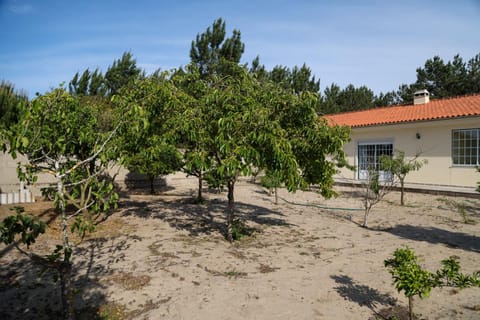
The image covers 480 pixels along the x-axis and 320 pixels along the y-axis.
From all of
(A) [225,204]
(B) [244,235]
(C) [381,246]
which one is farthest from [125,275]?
(A) [225,204]

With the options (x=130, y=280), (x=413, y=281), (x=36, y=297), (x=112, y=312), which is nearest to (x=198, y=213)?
(x=130, y=280)

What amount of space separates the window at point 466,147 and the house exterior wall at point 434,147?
5.8 inches

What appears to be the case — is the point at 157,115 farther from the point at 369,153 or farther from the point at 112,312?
the point at 369,153

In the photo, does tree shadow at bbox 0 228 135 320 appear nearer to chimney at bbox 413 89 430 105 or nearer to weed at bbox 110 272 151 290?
weed at bbox 110 272 151 290

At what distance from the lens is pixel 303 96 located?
5.09 m

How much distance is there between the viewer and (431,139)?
12.8 m

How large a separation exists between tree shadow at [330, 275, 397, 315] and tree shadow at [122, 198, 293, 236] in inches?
130

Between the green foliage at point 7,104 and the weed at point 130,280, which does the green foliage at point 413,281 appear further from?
the green foliage at point 7,104

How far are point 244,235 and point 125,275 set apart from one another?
2920 millimetres

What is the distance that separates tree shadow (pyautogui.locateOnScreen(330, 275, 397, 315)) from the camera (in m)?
3.81

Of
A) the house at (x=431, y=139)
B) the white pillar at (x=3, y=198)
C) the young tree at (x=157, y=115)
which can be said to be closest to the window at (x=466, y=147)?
the house at (x=431, y=139)

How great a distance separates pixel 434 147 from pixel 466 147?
1.09 meters

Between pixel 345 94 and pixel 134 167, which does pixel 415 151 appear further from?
pixel 345 94

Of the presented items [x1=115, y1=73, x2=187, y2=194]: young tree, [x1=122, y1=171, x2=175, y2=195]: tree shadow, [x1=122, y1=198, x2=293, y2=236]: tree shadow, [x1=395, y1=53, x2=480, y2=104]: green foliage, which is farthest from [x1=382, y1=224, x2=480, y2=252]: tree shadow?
[x1=395, y1=53, x2=480, y2=104]: green foliage
